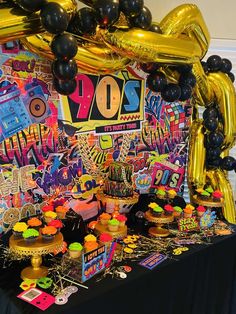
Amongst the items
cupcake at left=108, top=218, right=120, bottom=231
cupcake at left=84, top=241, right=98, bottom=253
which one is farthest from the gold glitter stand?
cupcake at left=84, top=241, right=98, bottom=253

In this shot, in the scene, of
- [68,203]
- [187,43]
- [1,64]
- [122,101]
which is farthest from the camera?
[122,101]

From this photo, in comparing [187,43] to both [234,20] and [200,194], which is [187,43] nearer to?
[200,194]

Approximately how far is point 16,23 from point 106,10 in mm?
345

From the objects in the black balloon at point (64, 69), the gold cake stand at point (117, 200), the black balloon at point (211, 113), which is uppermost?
the black balloon at point (64, 69)

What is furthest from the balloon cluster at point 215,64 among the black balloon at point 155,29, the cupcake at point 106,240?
the cupcake at point 106,240

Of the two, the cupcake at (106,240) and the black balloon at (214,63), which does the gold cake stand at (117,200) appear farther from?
the black balloon at (214,63)

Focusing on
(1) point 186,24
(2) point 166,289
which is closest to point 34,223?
(2) point 166,289

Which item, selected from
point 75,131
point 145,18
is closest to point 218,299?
point 75,131

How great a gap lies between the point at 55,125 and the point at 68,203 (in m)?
0.46

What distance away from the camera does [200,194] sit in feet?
7.62

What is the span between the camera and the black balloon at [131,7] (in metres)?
1.43

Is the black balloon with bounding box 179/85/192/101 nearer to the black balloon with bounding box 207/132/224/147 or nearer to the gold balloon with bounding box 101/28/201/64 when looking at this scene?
the gold balloon with bounding box 101/28/201/64

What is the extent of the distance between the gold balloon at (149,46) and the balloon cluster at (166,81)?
7.8 inches

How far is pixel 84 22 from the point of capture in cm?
142
